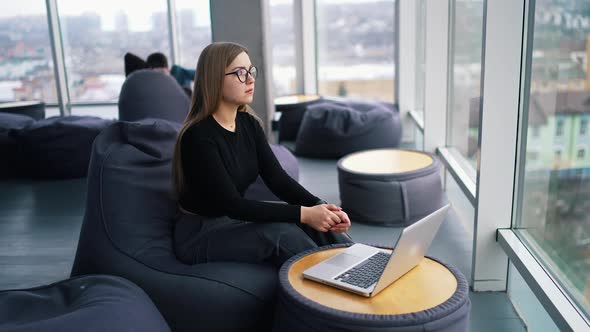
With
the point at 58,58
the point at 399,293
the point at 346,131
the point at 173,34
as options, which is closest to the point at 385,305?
the point at 399,293

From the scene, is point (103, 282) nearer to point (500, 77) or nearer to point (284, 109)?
point (500, 77)

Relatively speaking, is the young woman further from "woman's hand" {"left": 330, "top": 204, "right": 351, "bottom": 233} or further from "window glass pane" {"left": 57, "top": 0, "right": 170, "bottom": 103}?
"window glass pane" {"left": 57, "top": 0, "right": 170, "bottom": 103}

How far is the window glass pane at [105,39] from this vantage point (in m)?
9.02

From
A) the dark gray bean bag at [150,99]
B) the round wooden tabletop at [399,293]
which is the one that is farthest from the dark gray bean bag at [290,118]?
the round wooden tabletop at [399,293]

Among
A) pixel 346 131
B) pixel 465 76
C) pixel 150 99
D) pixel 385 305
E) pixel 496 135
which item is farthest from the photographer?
pixel 346 131

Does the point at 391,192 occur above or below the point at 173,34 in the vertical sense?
below

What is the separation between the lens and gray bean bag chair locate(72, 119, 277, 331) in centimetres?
240

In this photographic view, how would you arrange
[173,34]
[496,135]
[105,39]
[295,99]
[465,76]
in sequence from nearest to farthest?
[496,135], [465,76], [295,99], [173,34], [105,39]

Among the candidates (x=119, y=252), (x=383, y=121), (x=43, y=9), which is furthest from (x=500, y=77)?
(x=43, y=9)

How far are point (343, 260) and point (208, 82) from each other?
3.11 feet

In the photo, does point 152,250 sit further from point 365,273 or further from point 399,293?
point 399,293

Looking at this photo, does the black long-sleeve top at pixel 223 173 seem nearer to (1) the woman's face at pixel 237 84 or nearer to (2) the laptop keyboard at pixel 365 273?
(1) the woman's face at pixel 237 84

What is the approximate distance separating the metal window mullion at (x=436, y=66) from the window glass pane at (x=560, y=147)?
82.1 inches

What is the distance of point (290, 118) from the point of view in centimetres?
702
